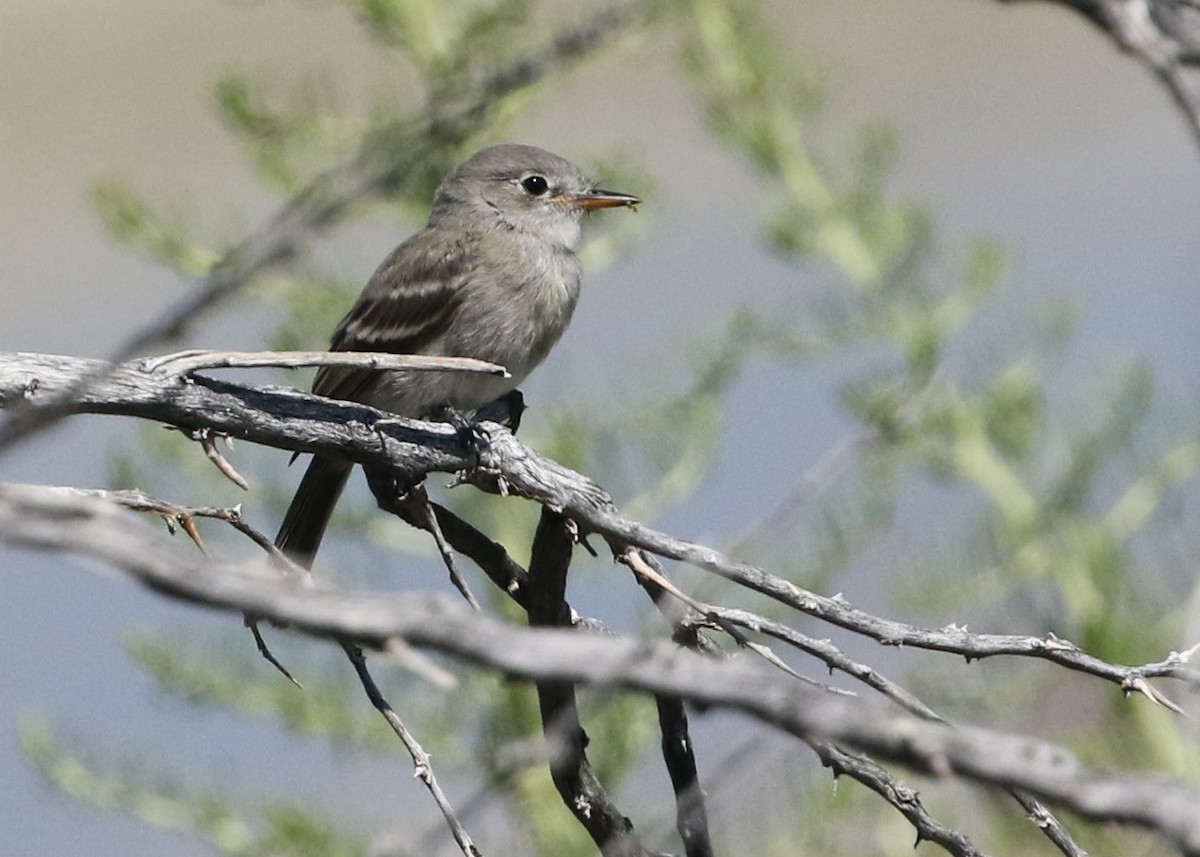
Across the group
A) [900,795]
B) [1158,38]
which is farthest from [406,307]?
[1158,38]

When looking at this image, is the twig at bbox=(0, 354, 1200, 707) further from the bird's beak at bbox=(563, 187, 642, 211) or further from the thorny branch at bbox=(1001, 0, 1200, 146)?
the bird's beak at bbox=(563, 187, 642, 211)

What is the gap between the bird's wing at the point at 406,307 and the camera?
4520 millimetres

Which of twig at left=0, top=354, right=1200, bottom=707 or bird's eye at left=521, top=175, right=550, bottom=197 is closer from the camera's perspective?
twig at left=0, top=354, right=1200, bottom=707

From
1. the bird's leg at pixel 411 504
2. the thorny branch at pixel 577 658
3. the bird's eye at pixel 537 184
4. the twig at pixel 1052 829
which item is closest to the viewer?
the thorny branch at pixel 577 658

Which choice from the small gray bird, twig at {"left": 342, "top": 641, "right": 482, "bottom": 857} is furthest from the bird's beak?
twig at {"left": 342, "top": 641, "right": 482, "bottom": 857}

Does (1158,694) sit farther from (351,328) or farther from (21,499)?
(351,328)

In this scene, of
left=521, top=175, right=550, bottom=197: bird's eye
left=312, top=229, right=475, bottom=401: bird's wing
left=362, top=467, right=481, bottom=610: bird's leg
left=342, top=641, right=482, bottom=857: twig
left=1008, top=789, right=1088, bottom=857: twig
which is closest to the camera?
left=342, top=641, right=482, bottom=857: twig

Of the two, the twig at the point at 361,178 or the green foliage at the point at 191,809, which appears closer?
the twig at the point at 361,178

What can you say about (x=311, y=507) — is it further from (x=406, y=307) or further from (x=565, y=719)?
(x=565, y=719)

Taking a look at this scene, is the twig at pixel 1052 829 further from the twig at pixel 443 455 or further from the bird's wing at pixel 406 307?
the bird's wing at pixel 406 307

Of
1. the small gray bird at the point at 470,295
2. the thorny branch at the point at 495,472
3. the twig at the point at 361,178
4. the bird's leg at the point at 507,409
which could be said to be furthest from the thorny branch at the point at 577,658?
the small gray bird at the point at 470,295

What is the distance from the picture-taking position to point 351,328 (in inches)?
180

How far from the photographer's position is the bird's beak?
16.0 ft

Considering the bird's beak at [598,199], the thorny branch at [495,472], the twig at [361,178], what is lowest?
the twig at [361,178]
